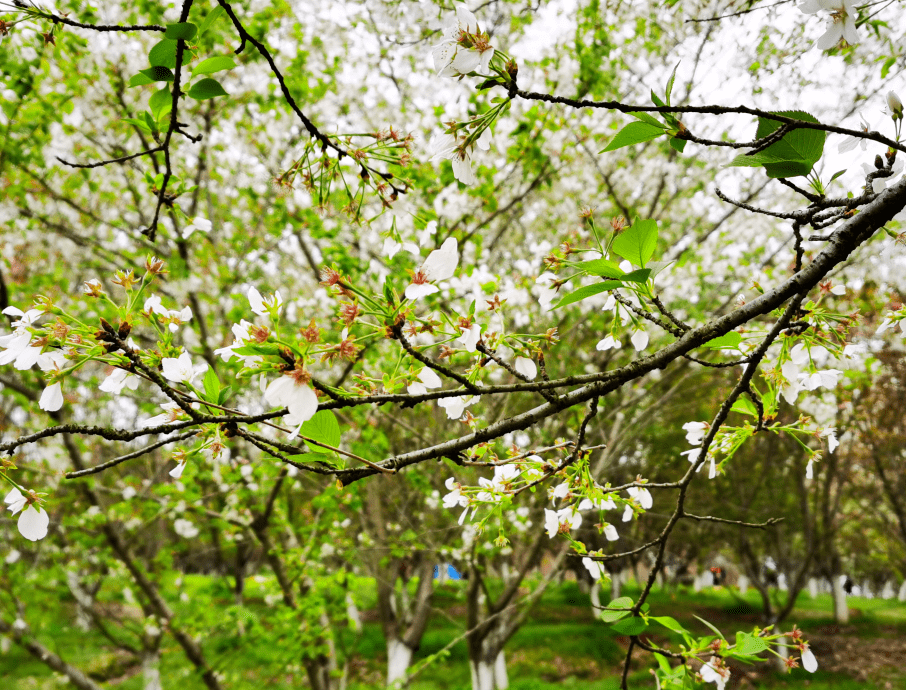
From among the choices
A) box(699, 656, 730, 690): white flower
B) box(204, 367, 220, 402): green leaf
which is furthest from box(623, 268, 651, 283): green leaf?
box(699, 656, 730, 690): white flower

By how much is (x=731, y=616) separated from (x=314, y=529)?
666 inches

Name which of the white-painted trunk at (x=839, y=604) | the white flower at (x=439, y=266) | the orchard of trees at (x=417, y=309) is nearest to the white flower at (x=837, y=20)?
the orchard of trees at (x=417, y=309)

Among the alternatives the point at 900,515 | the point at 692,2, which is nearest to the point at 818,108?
the point at 692,2

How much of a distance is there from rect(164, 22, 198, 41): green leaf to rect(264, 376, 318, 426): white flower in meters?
0.74

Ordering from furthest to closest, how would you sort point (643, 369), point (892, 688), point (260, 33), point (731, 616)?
1. point (731, 616)
2. point (892, 688)
3. point (260, 33)
4. point (643, 369)

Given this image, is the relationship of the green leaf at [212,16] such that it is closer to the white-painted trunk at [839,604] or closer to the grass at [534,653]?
the grass at [534,653]

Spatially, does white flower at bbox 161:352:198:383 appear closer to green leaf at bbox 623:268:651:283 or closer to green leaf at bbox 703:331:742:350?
green leaf at bbox 623:268:651:283

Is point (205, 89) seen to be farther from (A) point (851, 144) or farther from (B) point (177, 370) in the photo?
(A) point (851, 144)

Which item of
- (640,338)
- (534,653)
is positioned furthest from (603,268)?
(534,653)

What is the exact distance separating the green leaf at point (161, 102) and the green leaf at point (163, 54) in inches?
3.9

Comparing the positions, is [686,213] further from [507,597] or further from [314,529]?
[314,529]

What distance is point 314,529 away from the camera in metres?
5.09

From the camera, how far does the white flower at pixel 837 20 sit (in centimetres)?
100

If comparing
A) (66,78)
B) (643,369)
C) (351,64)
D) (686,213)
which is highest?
(351,64)
